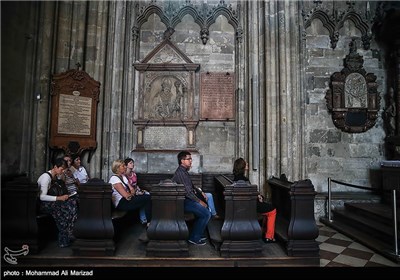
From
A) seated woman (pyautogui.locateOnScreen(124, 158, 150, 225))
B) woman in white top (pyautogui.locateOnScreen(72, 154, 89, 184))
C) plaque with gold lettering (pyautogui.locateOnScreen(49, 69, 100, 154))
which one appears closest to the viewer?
seated woman (pyautogui.locateOnScreen(124, 158, 150, 225))

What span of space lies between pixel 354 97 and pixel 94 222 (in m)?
6.93

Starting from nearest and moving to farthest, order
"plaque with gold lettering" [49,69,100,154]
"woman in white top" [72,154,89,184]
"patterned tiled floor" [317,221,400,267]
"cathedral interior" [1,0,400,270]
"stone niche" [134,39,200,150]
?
"patterned tiled floor" [317,221,400,267] → "woman in white top" [72,154,89,184] → "plaque with gold lettering" [49,69,100,154] → "cathedral interior" [1,0,400,270] → "stone niche" [134,39,200,150]

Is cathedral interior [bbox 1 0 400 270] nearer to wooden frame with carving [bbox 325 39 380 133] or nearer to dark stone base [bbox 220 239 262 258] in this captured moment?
wooden frame with carving [bbox 325 39 380 133]

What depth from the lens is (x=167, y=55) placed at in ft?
24.1

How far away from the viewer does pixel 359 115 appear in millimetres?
7258

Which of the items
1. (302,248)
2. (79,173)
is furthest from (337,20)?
(79,173)

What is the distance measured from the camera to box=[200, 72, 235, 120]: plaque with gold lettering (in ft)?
23.8

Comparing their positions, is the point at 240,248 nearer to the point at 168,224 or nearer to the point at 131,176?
the point at 168,224

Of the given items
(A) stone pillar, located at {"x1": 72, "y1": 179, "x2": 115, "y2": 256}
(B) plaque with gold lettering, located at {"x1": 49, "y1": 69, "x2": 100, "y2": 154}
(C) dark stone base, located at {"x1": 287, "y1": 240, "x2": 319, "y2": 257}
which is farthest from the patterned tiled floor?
(B) plaque with gold lettering, located at {"x1": 49, "y1": 69, "x2": 100, "y2": 154}

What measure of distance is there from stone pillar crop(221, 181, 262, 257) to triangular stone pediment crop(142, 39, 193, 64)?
466cm

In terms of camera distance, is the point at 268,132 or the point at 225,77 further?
the point at 225,77
